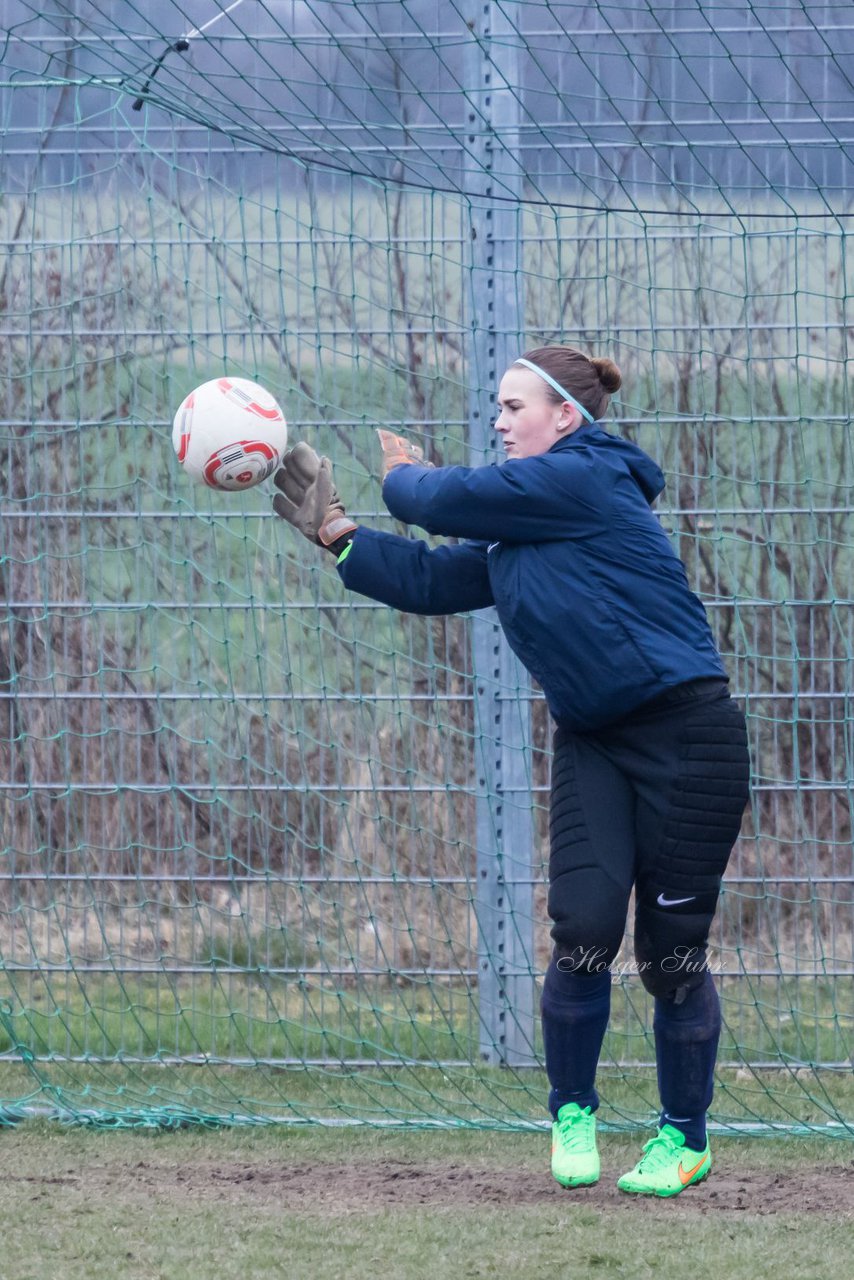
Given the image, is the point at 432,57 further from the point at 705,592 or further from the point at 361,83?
the point at 705,592

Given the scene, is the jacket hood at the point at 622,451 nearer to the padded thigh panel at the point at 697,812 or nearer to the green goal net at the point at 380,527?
the padded thigh panel at the point at 697,812

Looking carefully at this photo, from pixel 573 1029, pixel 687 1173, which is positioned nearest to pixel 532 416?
pixel 573 1029

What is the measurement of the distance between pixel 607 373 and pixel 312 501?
2.43 ft

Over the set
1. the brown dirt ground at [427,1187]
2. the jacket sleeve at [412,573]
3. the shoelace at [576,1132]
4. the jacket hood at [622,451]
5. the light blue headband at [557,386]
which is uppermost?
the light blue headband at [557,386]

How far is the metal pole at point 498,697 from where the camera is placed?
4.95 meters

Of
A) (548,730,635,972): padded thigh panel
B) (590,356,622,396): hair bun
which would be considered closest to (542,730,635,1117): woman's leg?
(548,730,635,972): padded thigh panel

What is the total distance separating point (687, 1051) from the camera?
11.8ft

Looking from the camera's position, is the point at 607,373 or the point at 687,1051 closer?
the point at 687,1051

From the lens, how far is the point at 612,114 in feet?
17.4

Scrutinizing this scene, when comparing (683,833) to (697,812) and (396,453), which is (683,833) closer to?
(697,812)

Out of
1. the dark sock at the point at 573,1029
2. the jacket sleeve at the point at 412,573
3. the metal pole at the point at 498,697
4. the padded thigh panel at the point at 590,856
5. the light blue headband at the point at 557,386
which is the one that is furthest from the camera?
the metal pole at the point at 498,697

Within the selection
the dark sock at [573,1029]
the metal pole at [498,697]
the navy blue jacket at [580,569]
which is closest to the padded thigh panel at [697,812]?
the navy blue jacket at [580,569]

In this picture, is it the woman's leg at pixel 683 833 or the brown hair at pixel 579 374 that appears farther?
the brown hair at pixel 579 374

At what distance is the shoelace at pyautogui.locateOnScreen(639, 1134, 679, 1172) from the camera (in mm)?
3631
